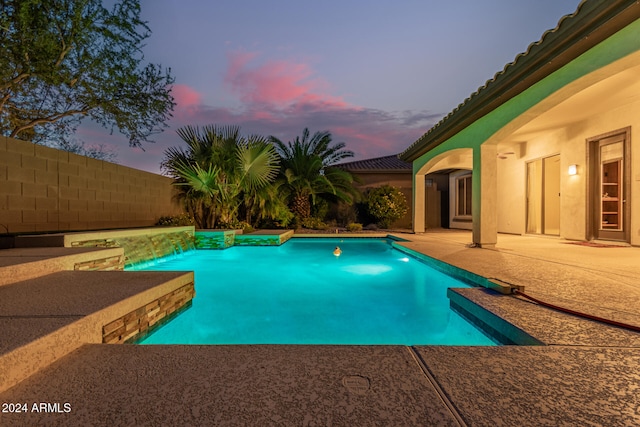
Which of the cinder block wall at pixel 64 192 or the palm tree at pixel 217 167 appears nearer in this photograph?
the cinder block wall at pixel 64 192

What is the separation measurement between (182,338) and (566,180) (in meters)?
9.64

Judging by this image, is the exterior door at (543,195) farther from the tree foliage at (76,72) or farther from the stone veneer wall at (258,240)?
the tree foliage at (76,72)

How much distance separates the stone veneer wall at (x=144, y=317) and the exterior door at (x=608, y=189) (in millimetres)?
8932

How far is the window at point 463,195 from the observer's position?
13559 millimetres

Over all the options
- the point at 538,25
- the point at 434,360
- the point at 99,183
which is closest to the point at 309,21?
the point at 538,25

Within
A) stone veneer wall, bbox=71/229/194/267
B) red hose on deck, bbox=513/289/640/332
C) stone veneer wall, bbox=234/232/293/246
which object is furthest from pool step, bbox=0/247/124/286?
stone veneer wall, bbox=234/232/293/246

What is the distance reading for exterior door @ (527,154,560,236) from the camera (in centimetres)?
941

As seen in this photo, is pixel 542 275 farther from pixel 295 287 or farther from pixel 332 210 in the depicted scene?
pixel 332 210

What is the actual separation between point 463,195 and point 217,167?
34.6 feet

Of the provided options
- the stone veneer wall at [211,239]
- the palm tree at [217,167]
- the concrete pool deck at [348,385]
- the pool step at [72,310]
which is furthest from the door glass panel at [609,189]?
the stone veneer wall at [211,239]

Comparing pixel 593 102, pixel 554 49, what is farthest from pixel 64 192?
pixel 593 102

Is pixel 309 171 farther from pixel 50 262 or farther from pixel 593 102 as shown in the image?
pixel 50 262

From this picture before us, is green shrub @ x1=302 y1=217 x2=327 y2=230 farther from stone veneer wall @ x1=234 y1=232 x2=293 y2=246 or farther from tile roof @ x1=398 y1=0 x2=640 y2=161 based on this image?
tile roof @ x1=398 y1=0 x2=640 y2=161

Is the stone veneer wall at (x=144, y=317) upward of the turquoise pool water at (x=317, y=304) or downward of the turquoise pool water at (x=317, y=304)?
upward
